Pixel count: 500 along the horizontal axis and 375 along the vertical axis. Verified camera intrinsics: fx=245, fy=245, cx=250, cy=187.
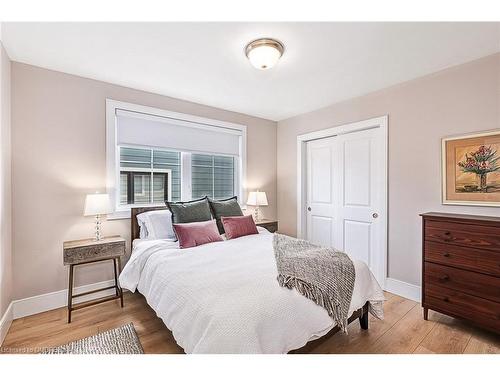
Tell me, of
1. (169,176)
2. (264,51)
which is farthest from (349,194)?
(169,176)

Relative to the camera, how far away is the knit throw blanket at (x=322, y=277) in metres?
1.60

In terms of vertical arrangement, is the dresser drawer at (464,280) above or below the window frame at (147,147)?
below

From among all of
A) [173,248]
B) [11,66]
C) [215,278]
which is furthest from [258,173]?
[11,66]

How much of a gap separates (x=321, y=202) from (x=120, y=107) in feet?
9.98

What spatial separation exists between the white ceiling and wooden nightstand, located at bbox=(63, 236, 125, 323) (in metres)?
1.75

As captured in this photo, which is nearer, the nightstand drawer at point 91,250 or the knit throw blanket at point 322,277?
the knit throw blanket at point 322,277

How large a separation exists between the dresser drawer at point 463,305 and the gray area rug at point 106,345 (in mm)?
2516

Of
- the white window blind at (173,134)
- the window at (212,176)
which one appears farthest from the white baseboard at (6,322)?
the window at (212,176)

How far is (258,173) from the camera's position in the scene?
4.17 metres

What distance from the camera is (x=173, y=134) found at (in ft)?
10.8

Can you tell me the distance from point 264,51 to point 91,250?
242 centimetres

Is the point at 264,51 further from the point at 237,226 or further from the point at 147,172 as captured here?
the point at 147,172

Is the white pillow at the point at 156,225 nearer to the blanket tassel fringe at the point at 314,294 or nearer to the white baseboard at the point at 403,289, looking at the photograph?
the blanket tassel fringe at the point at 314,294
